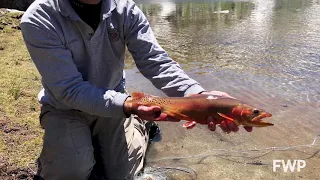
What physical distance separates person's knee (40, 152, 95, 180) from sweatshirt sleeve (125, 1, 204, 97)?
1.06 meters

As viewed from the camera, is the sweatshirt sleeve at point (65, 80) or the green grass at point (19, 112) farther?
the green grass at point (19, 112)

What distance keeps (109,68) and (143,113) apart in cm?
101

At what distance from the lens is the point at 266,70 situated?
9.02 meters

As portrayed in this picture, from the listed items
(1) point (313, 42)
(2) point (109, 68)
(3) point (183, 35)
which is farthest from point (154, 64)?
(3) point (183, 35)

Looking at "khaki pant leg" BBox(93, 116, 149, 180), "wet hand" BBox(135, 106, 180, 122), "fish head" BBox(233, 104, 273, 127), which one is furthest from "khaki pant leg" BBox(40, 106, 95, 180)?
"fish head" BBox(233, 104, 273, 127)

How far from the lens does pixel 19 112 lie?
5.28 meters

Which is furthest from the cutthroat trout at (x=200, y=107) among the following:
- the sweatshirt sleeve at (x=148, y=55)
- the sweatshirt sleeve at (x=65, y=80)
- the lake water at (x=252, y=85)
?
the lake water at (x=252, y=85)

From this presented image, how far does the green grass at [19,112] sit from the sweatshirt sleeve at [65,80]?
1.14 metres

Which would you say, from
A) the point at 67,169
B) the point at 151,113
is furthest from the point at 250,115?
the point at 67,169

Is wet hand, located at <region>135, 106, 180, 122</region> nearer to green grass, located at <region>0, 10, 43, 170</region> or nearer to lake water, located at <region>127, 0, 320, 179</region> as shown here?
lake water, located at <region>127, 0, 320, 179</region>

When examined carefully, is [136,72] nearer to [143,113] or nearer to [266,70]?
[266,70]

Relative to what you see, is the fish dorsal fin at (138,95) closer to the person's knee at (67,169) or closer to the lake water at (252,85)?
the person's knee at (67,169)

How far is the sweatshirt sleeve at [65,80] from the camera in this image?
3.31m

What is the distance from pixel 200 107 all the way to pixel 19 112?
10.1 feet
